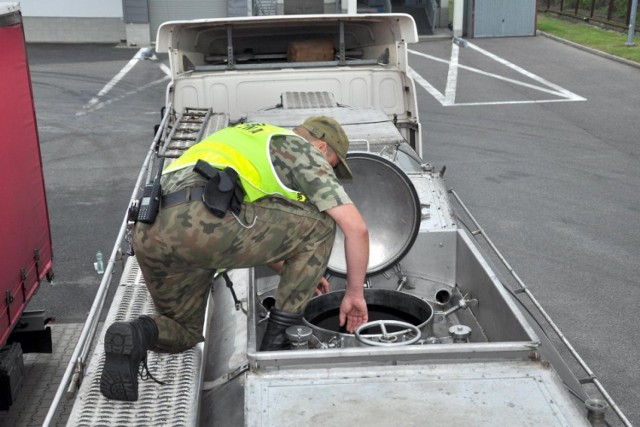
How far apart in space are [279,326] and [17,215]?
2.53 m

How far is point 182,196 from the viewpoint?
4.11 meters

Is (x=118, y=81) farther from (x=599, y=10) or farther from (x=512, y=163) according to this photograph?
(x=599, y=10)

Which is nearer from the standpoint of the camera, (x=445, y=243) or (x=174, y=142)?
(x=445, y=243)

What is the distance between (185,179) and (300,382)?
1.31m

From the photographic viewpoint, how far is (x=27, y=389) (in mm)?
6422

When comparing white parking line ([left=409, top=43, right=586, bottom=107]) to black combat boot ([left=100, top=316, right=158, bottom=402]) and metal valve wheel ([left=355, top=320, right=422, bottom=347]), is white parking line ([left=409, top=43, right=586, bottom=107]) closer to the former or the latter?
metal valve wheel ([left=355, top=320, right=422, bottom=347])

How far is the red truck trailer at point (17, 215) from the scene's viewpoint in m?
5.62

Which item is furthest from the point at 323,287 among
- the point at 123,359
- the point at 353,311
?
the point at 123,359

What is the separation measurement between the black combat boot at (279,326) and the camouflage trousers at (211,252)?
34 mm

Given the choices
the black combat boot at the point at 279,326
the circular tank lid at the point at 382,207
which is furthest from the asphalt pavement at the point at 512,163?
the black combat boot at the point at 279,326

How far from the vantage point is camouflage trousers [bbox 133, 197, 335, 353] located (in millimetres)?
4070

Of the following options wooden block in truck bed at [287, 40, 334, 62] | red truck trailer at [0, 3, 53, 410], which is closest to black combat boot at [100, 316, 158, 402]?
red truck trailer at [0, 3, 53, 410]

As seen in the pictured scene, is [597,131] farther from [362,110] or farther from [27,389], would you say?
[27,389]

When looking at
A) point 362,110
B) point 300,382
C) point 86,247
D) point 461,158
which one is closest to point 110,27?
point 461,158
